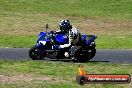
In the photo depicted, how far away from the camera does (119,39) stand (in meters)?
31.7

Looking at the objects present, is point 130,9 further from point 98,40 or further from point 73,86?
point 73,86

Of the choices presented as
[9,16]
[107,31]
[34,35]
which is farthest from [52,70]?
[9,16]

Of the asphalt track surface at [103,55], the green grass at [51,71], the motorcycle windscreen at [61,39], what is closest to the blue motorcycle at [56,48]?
the motorcycle windscreen at [61,39]

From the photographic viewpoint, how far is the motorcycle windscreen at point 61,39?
22000mm

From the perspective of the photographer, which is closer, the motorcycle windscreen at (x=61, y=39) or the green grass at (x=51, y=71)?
the green grass at (x=51, y=71)

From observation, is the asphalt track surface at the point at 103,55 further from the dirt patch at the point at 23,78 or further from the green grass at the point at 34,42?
the dirt patch at the point at 23,78

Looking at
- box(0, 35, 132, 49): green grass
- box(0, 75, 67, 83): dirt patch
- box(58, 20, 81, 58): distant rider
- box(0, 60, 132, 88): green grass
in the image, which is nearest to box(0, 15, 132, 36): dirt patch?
box(0, 35, 132, 49): green grass

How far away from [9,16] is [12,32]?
9016 millimetres

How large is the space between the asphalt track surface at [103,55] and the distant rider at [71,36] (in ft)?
4.20

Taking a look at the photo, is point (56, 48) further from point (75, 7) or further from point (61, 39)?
point (75, 7)

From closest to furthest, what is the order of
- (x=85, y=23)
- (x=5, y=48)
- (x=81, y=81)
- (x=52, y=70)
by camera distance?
(x=81, y=81) → (x=52, y=70) → (x=5, y=48) → (x=85, y=23)

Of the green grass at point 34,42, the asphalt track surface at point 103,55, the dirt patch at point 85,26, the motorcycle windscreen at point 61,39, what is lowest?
the dirt patch at point 85,26

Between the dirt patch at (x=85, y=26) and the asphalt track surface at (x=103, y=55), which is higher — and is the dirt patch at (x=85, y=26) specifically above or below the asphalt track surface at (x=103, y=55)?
below

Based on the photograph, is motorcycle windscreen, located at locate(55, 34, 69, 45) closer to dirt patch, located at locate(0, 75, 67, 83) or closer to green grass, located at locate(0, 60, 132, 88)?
green grass, located at locate(0, 60, 132, 88)
